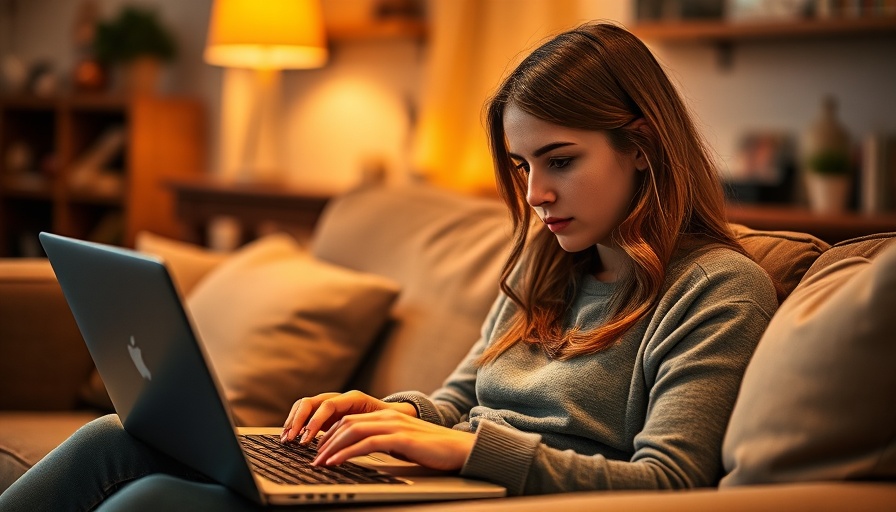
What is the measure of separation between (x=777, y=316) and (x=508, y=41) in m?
2.42

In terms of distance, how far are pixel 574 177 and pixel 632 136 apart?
91 millimetres

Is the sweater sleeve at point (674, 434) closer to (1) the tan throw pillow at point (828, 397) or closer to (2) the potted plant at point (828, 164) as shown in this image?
(1) the tan throw pillow at point (828, 397)

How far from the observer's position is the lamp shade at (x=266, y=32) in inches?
139

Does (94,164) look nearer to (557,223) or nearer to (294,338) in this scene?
(294,338)

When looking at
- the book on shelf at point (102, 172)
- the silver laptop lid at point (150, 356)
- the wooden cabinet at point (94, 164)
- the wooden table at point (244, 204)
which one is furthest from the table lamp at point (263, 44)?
the silver laptop lid at point (150, 356)

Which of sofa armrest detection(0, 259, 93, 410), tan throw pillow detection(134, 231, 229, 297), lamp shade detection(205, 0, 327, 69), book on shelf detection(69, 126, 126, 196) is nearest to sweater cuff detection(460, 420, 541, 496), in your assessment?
sofa armrest detection(0, 259, 93, 410)

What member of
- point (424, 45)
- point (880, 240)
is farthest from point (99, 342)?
point (424, 45)

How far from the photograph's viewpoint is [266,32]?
3520mm

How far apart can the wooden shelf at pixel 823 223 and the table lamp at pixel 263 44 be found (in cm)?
160

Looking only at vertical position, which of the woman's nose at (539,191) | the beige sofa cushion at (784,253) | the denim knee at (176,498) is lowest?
the denim knee at (176,498)

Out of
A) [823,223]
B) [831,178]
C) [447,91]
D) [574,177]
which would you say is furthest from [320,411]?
[447,91]

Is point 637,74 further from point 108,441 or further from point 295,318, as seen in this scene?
point 295,318

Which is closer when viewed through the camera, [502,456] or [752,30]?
[502,456]

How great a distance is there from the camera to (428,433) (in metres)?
1.17
